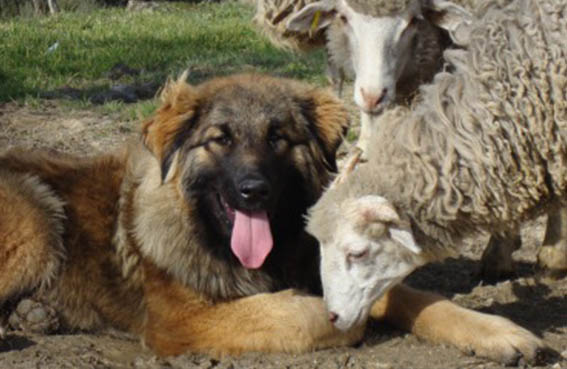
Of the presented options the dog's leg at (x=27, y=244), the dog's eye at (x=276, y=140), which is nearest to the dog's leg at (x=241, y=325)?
the dog's leg at (x=27, y=244)

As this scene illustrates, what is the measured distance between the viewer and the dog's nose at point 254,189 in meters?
5.53

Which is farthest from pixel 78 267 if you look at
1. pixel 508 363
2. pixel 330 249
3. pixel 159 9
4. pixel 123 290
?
pixel 159 9

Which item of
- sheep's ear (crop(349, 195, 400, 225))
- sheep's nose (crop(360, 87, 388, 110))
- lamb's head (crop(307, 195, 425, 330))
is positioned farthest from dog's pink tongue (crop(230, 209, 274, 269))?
sheep's nose (crop(360, 87, 388, 110))

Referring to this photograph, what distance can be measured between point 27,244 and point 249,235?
127 centimetres

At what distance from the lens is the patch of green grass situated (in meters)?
11.7

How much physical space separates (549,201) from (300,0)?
12.5 ft

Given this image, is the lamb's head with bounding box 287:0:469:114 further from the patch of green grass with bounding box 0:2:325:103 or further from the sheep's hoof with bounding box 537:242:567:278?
the patch of green grass with bounding box 0:2:325:103

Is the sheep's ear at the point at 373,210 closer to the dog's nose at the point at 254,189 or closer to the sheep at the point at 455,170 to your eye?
the sheep at the point at 455,170

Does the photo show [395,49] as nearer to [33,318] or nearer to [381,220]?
[381,220]

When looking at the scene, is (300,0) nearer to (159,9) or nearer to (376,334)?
(376,334)

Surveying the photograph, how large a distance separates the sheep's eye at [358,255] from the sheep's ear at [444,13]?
262cm

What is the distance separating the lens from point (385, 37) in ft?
24.3

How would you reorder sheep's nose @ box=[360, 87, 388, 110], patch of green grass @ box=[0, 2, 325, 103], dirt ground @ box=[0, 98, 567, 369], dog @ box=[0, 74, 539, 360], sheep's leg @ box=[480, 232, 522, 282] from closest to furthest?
dirt ground @ box=[0, 98, 567, 369]
dog @ box=[0, 74, 539, 360]
sheep's leg @ box=[480, 232, 522, 282]
sheep's nose @ box=[360, 87, 388, 110]
patch of green grass @ box=[0, 2, 325, 103]

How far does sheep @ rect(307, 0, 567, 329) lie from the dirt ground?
10.6 inches
